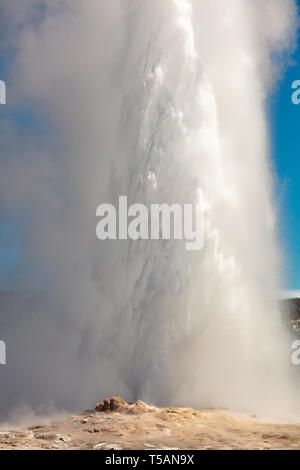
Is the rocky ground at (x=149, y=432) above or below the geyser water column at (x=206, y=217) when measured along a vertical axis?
below

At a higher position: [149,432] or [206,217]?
[206,217]

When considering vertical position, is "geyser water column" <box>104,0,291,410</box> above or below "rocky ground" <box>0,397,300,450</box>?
above

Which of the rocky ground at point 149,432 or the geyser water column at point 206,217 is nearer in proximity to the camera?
the rocky ground at point 149,432

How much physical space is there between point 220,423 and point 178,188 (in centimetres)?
962

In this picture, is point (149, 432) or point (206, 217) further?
point (206, 217)

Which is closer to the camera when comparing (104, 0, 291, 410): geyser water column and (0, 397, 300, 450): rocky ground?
(0, 397, 300, 450): rocky ground

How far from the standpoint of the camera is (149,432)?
12383 millimetres

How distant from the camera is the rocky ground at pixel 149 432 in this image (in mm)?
11117

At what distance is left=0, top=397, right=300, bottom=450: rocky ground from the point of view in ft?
36.5

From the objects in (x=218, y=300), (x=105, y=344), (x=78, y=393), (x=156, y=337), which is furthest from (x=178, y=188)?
(x=78, y=393)

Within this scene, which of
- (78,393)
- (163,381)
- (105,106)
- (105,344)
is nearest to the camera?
(163,381)

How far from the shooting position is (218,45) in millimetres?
22703

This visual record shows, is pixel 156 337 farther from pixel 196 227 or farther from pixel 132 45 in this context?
pixel 132 45

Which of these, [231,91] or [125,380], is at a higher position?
[231,91]
